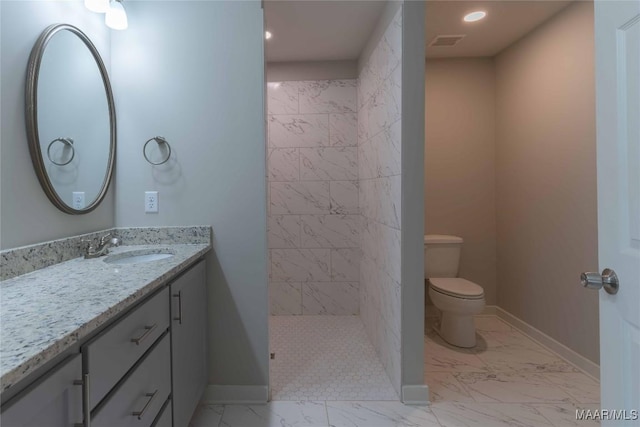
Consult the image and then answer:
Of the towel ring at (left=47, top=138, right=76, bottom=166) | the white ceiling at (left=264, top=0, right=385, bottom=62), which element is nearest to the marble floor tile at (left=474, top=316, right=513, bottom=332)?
the white ceiling at (left=264, top=0, right=385, bottom=62)

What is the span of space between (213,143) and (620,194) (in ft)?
5.67

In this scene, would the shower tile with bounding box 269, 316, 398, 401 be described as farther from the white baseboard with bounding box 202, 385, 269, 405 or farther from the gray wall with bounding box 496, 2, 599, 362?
the gray wall with bounding box 496, 2, 599, 362

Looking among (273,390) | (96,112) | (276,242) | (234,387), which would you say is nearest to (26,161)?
(96,112)

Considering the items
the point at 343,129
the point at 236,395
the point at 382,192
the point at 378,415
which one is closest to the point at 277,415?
the point at 236,395

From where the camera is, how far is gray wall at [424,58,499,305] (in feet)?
9.41

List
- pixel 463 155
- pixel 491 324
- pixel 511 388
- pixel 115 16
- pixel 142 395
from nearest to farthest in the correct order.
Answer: pixel 142 395
pixel 115 16
pixel 511 388
pixel 491 324
pixel 463 155

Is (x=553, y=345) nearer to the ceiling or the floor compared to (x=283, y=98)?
nearer to the floor

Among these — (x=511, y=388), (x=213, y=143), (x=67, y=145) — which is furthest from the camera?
(x=511, y=388)

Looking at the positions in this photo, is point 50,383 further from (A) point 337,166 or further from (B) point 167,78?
(A) point 337,166

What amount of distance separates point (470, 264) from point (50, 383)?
9.95ft

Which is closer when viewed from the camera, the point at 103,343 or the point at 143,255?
the point at 103,343

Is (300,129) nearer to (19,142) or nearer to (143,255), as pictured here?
(143,255)

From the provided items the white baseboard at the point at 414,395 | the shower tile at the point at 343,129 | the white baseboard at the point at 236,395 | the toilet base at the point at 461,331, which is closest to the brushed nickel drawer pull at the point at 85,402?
the white baseboard at the point at 236,395

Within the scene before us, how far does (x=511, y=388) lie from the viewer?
1.87 m
